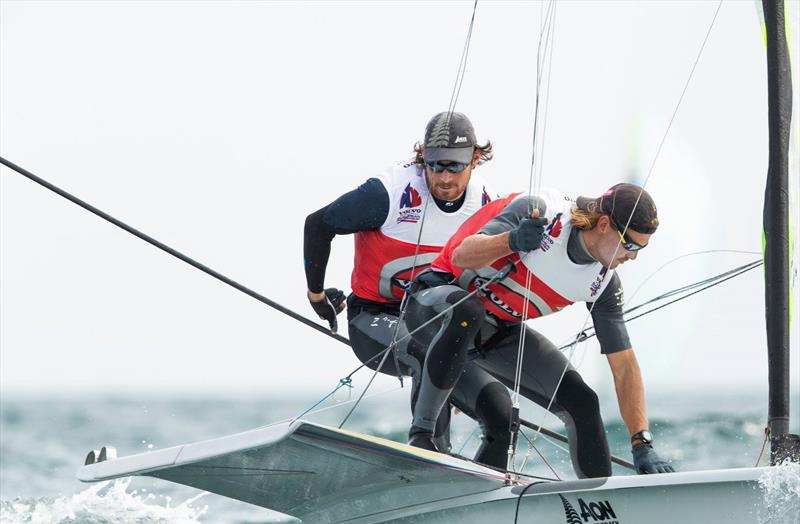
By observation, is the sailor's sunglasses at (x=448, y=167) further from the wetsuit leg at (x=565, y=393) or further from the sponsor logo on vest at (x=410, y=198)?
the wetsuit leg at (x=565, y=393)

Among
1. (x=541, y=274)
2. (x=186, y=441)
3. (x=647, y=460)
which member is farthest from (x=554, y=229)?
(x=186, y=441)

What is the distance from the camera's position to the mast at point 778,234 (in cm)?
300

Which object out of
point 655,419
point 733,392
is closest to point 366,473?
point 655,419

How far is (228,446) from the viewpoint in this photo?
9.99 feet

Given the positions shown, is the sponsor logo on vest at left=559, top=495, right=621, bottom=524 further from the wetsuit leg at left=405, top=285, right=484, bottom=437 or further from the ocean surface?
the wetsuit leg at left=405, top=285, right=484, bottom=437

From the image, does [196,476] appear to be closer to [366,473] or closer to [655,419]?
[366,473]

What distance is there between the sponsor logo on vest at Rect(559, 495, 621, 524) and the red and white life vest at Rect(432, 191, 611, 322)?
0.67m

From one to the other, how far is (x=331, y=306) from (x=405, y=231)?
60cm

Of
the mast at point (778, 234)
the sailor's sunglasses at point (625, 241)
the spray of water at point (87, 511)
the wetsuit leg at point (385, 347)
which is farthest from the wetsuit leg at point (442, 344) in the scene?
the spray of water at point (87, 511)

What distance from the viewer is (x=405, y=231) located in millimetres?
3900

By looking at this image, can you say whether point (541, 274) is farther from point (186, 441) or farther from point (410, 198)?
point (186, 441)

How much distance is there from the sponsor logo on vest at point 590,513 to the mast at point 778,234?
406 mm

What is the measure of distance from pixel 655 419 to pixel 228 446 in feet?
38.3

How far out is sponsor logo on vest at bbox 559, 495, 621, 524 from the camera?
2855mm
